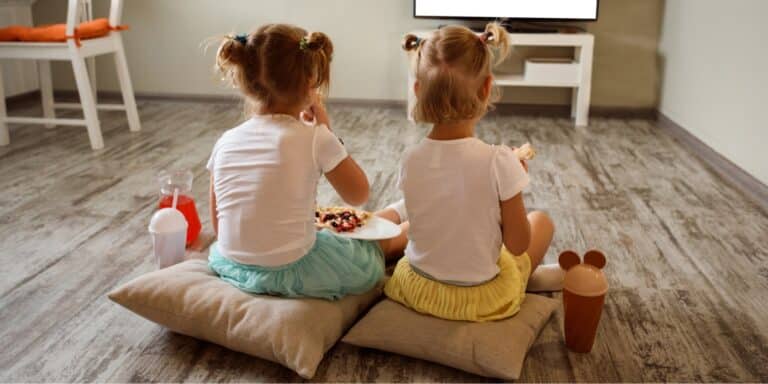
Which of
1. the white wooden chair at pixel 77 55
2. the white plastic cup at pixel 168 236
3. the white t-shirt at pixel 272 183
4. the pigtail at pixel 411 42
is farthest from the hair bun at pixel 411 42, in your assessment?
the white wooden chair at pixel 77 55

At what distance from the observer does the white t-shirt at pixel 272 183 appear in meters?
1.46

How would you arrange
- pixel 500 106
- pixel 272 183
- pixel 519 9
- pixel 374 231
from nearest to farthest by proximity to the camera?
pixel 272 183
pixel 374 231
pixel 519 9
pixel 500 106

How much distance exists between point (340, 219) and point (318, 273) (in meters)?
0.24

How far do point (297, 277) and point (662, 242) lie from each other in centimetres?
115

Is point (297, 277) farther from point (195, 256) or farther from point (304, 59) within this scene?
point (195, 256)

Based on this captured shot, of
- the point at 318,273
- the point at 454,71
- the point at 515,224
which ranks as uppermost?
the point at 454,71

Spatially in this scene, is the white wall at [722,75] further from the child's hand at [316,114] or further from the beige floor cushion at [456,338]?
the child's hand at [316,114]

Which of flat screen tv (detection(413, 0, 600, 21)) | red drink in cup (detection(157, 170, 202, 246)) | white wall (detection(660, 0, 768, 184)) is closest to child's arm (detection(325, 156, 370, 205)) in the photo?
red drink in cup (detection(157, 170, 202, 246))

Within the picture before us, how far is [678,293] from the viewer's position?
68.7 inches

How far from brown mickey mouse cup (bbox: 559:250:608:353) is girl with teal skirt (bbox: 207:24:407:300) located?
Result: 0.45 meters

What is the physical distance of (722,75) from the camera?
2.99m

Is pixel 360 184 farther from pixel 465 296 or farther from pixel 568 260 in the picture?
pixel 568 260

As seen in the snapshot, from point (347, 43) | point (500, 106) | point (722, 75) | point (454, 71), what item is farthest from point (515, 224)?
point (347, 43)

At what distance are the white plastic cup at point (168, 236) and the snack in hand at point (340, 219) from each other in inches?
14.6
